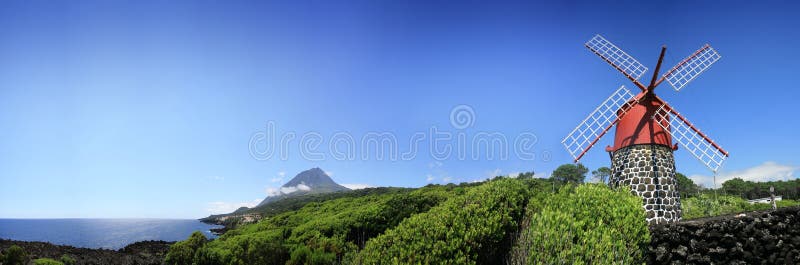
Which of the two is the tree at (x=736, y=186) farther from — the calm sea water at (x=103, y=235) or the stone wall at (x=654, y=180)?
the calm sea water at (x=103, y=235)

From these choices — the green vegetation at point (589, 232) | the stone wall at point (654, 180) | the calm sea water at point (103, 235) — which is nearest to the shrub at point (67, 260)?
the green vegetation at point (589, 232)

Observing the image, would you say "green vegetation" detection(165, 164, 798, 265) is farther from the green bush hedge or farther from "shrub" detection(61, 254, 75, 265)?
"shrub" detection(61, 254, 75, 265)

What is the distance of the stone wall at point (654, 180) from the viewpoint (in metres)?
14.4

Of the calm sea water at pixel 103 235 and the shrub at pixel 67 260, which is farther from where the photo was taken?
the calm sea water at pixel 103 235

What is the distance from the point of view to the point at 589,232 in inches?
307

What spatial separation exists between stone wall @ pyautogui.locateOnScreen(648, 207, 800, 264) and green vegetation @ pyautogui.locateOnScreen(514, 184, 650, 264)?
768mm

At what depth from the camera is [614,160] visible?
16.2 m

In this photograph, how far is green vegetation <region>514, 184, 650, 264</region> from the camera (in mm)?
7375

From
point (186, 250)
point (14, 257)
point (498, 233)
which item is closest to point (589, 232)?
point (498, 233)

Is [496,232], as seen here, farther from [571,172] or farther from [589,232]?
[571,172]

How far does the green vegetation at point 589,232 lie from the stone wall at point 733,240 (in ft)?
→ 2.52

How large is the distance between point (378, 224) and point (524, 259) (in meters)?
7.97

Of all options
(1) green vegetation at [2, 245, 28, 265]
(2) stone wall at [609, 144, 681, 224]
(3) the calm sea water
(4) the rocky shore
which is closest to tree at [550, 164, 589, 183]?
(3) the calm sea water

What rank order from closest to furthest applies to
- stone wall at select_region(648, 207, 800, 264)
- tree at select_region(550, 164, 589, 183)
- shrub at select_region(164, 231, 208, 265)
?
stone wall at select_region(648, 207, 800, 264) → shrub at select_region(164, 231, 208, 265) → tree at select_region(550, 164, 589, 183)
